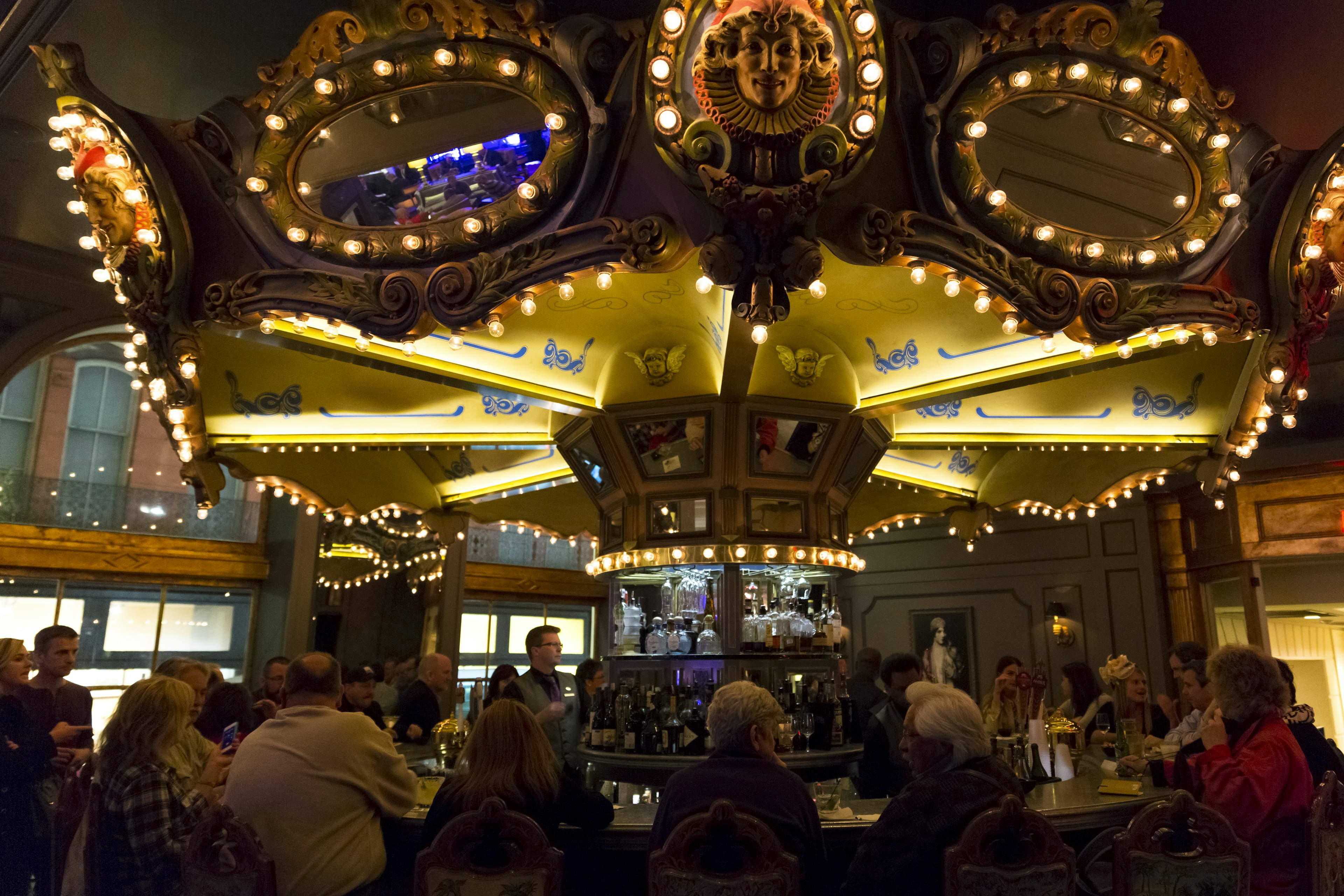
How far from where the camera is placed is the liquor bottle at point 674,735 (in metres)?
4.80

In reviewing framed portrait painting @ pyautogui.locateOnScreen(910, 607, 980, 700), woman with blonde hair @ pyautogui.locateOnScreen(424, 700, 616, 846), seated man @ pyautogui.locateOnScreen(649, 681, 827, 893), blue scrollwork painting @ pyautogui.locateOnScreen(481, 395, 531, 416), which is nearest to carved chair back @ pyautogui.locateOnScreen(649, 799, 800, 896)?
seated man @ pyautogui.locateOnScreen(649, 681, 827, 893)

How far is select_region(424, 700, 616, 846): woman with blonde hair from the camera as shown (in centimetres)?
280

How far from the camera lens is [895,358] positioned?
16.7ft

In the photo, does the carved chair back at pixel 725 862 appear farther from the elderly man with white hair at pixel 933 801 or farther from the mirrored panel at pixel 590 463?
the mirrored panel at pixel 590 463

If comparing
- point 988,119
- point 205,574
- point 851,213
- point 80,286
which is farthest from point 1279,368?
point 205,574

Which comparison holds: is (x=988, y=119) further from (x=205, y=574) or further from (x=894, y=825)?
(x=205, y=574)

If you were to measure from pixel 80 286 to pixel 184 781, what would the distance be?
5453 millimetres

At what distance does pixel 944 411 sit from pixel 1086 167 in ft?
6.98

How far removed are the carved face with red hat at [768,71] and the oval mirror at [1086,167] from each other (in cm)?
102

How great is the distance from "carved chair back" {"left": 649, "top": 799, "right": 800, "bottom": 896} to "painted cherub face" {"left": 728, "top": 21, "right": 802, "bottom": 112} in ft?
7.11

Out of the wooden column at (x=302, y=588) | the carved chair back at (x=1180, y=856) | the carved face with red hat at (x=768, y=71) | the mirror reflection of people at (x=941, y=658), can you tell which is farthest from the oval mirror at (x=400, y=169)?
the wooden column at (x=302, y=588)

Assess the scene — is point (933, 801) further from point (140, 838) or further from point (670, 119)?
point (140, 838)

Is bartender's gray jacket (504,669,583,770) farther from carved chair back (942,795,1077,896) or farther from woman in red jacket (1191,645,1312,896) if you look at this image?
woman in red jacket (1191,645,1312,896)

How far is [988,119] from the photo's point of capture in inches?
157
